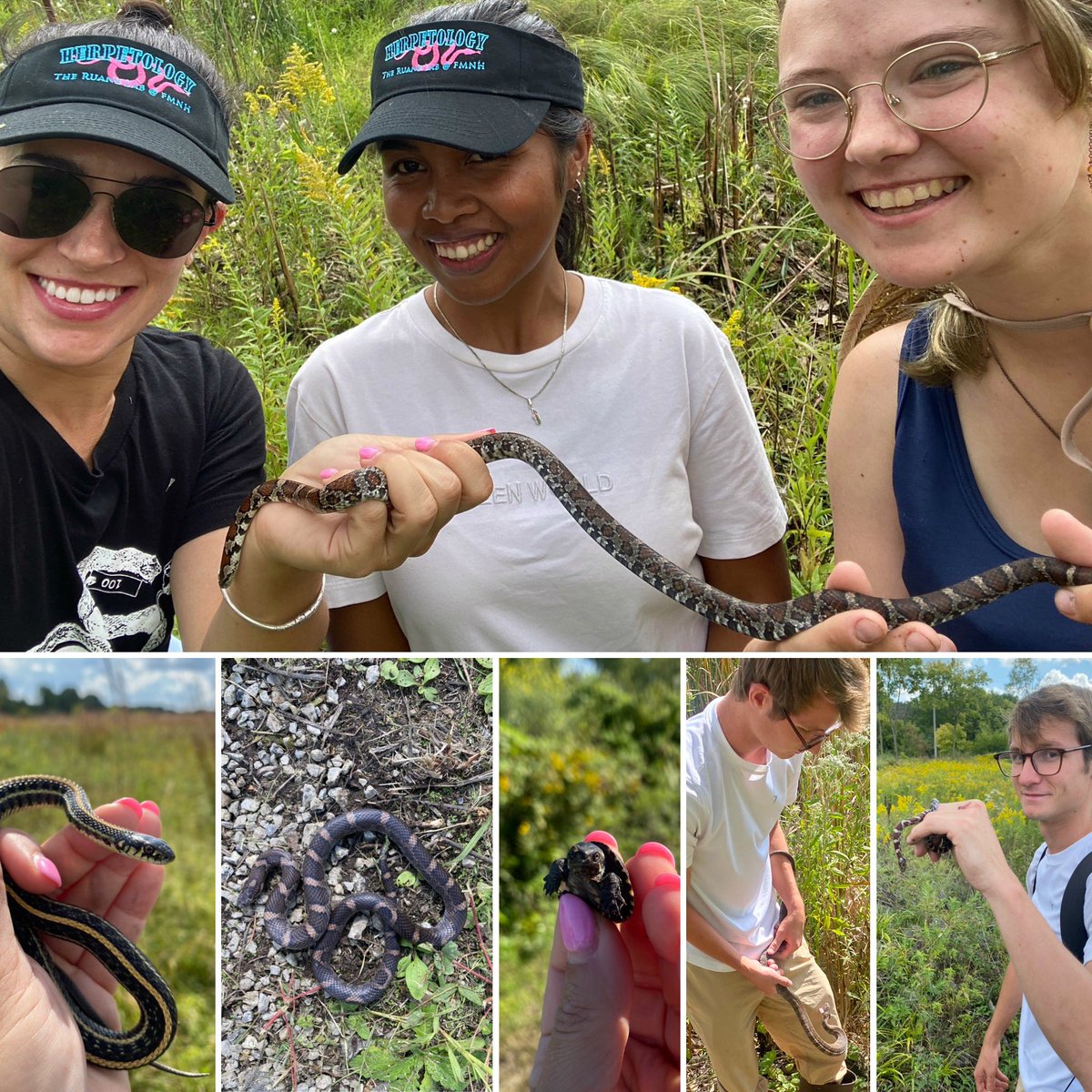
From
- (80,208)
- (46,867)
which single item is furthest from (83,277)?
(46,867)

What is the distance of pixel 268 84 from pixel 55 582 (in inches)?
246

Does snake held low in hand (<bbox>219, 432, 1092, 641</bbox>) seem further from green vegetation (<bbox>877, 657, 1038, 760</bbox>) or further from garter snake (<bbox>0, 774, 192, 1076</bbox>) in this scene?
garter snake (<bbox>0, 774, 192, 1076</bbox>)

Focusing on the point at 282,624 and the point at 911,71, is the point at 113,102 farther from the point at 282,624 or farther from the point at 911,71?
the point at 911,71

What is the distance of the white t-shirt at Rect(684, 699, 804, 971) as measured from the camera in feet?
6.54

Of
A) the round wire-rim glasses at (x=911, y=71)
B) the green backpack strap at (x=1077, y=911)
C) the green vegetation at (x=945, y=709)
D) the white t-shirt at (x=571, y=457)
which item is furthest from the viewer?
the white t-shirt at (x=571, y=457)

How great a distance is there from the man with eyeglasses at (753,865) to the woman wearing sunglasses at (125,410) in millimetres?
970

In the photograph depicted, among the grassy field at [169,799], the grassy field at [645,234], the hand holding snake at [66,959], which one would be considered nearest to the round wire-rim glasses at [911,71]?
the grassy field at [169,799]

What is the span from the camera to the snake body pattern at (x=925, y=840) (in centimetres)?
193

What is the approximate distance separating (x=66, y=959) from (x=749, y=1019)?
1.32 metres

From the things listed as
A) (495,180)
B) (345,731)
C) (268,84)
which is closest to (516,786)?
(345,731)

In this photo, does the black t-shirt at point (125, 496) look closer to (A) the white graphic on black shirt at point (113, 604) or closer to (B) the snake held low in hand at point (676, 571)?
(A) the white graphic on black shirt at point (113, 604)

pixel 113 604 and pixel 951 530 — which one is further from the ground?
pixel 951 530

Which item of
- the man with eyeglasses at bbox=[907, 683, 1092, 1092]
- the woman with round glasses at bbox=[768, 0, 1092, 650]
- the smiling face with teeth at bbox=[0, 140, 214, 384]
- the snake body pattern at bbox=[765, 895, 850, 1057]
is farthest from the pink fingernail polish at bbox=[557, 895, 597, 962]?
the smiling face with teeth at bbox=[0, 140, 214, 384]

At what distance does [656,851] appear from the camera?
6.63 feet
